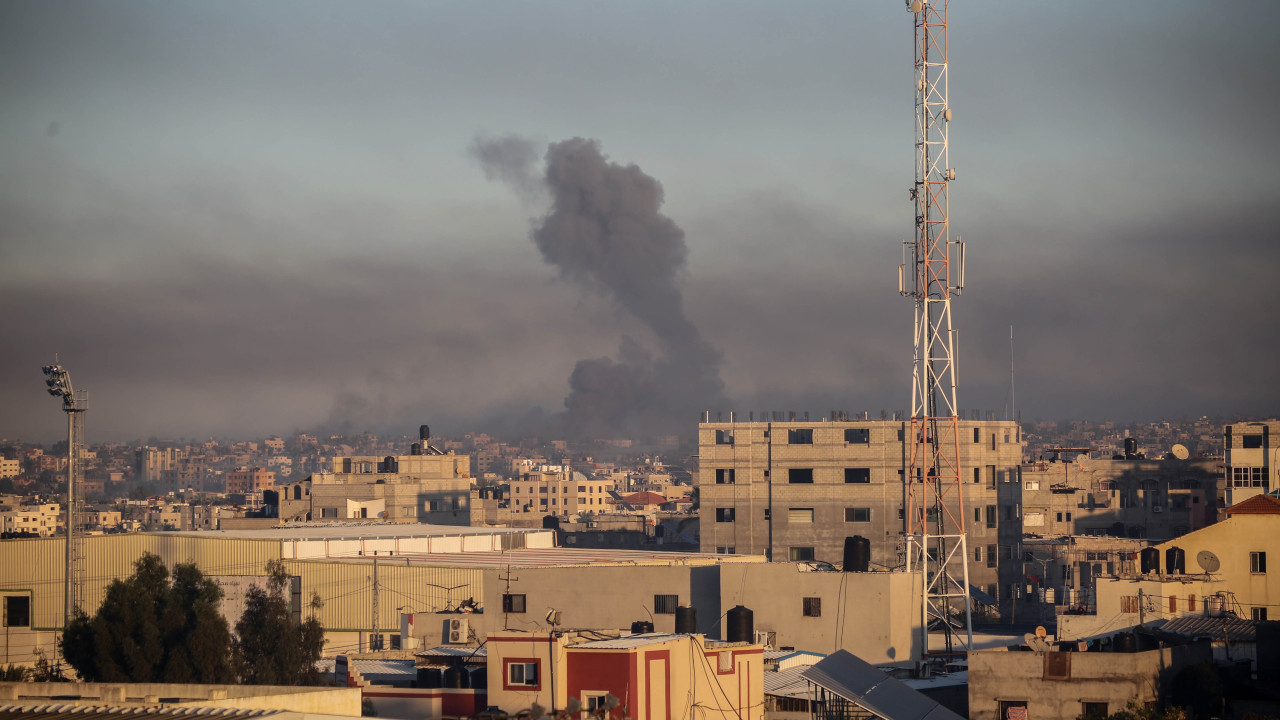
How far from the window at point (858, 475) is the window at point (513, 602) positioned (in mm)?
43725

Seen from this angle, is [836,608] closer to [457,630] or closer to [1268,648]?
[457,630]

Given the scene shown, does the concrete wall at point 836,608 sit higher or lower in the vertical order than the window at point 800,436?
lower

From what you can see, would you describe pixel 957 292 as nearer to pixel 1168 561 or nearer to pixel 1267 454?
pixel 1168 561

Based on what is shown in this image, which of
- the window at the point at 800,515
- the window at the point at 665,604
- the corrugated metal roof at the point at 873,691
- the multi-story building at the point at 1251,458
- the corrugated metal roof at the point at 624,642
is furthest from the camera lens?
the window at the point at 800,515

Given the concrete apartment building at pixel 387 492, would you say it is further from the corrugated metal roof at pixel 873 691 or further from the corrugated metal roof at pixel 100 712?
the corrugated metal roof at pixel 100 712

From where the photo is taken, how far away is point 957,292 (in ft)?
194

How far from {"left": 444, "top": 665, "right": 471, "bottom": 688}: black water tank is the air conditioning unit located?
49.3 ft

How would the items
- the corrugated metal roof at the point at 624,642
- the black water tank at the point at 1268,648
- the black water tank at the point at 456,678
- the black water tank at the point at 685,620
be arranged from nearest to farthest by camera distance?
the corrugated metal roof at the point at 624,642 → the black water tank at the point at 456,678 → the black water tank at the point at 1268,648 → the black water tank at the point at 685,620

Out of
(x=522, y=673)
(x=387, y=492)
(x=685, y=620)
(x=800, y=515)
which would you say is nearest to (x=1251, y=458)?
(x=800, y=515)

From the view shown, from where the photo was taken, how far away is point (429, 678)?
1459 inches

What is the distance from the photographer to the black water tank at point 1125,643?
3812 centimetres

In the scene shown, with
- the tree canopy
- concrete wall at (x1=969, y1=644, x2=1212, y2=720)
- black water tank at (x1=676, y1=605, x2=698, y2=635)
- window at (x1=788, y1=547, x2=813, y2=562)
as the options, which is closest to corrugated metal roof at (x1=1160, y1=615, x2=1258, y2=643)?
concrete wall at (x1=969, y1=644, x2=1212, y2=720)

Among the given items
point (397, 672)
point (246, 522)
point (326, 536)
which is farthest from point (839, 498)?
point (397, 672)

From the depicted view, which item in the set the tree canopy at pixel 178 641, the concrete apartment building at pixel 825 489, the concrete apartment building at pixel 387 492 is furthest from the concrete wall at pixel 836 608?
the concrete apartment building at pixel 387 492
